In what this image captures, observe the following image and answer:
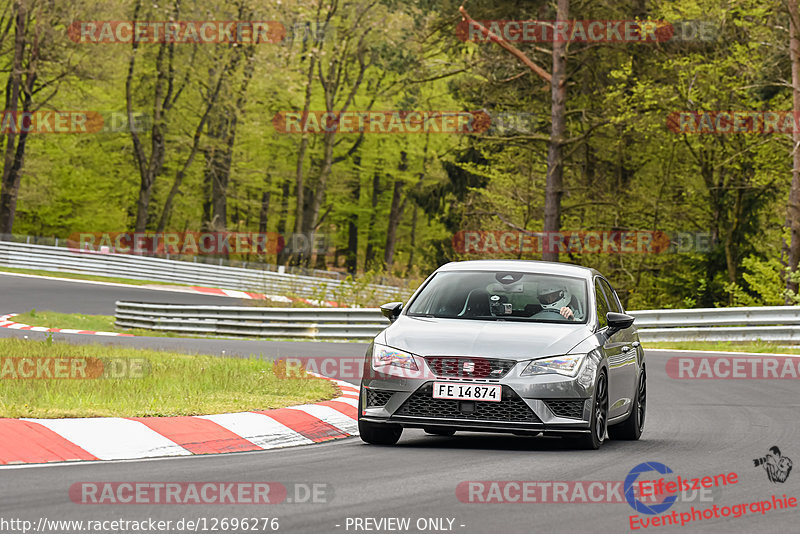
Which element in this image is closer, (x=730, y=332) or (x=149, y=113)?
(x=730, y=332)

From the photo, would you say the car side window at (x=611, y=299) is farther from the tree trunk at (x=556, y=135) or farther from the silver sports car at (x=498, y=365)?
the tree trunk at (x=556, y=135)

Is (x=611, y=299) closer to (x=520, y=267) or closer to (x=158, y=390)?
(x=520, y=267)

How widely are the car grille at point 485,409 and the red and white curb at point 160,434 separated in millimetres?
1267

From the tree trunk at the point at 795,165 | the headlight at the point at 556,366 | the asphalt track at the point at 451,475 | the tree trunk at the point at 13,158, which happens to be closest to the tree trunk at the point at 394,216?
the tree trunk at the point at 13,158

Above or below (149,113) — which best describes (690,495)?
below

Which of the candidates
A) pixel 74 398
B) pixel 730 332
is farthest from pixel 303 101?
pixel 74 398

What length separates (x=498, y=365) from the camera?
9.25 meters

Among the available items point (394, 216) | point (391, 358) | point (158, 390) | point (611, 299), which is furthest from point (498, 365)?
point (394, 216)

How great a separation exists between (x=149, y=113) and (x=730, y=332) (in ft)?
135

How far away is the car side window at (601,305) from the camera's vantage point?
1057 cm

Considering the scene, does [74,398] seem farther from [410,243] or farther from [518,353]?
[410,243]

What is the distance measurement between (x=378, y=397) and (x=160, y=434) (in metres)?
1.71

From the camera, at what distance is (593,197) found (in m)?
41.8

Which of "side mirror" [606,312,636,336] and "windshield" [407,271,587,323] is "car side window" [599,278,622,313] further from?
"side mirror" [606,312,636,336]
